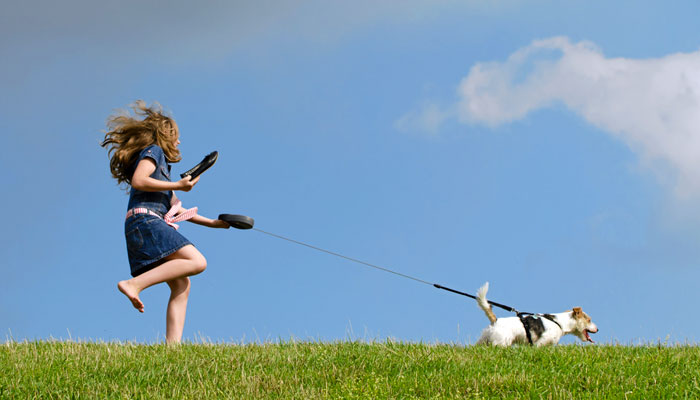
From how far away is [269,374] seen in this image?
20.5 feet

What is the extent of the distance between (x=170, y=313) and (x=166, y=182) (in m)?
1.55

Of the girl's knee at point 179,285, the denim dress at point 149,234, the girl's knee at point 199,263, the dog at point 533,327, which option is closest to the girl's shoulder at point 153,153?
the denim dress at point 149,234

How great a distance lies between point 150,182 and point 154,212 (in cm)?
38

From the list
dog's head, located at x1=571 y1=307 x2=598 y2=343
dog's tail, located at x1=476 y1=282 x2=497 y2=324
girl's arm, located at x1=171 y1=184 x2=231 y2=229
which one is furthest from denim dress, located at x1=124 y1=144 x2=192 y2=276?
dog's head, located at x1=571 y1=307 x2=598 y2=343

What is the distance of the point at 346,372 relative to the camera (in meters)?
6.33

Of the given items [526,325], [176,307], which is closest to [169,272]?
[176,307]

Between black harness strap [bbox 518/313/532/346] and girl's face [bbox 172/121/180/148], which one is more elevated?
girl's face [bbox 172/121/180/148]

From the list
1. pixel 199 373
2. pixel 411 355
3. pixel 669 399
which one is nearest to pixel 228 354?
pixel 199 373

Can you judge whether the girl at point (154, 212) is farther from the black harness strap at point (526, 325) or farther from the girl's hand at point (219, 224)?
the black harness strap at point (526, 325)

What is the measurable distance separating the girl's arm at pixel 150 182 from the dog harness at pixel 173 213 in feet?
0.81

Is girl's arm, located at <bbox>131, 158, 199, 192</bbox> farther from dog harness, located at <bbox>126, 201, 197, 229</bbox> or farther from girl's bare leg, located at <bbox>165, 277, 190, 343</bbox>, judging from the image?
girl's bare leg, located at <bbox>165, 277, 190, 343</bbox>

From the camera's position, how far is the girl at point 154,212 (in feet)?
25.0

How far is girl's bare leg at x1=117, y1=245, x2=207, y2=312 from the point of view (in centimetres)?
752

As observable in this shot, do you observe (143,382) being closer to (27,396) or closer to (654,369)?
(27,396)
